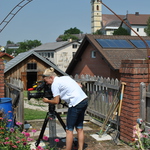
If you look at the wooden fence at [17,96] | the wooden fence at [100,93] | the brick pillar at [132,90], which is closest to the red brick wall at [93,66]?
the wooden fence at [100,93]

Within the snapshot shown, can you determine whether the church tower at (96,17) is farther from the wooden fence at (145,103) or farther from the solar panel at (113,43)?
the wooden fence at (145,103)

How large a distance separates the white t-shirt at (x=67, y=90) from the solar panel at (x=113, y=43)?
15242 millimetres

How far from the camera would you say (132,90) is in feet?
17.5

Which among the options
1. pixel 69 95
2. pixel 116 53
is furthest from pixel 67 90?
pixel 116 53

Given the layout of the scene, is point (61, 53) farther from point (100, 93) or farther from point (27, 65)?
point (100, 93)

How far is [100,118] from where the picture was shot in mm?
7586

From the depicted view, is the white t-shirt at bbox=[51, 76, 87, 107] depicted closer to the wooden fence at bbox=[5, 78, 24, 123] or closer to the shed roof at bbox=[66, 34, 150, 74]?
the wooden fence at bbox=[5, 78, 24, 123]

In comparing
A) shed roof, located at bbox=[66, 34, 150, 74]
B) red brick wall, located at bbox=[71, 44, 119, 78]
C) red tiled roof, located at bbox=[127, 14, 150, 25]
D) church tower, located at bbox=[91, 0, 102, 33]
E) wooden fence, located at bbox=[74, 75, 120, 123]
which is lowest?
wooden fence, located at bbox=[74, 75, 120, 123]

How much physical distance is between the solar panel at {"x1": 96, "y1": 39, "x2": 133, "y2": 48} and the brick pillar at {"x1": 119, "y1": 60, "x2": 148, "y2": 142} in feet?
46.1

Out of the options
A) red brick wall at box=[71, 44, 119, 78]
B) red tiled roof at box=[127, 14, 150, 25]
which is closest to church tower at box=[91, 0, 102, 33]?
red tiled roof at box=[127, 14, 150, 25]

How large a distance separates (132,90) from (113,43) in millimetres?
15117

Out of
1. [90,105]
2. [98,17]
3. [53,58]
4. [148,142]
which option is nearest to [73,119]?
[148,142]

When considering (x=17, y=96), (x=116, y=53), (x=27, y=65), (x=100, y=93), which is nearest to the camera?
(x=17, y=96)

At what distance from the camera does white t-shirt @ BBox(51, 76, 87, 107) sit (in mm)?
4371
